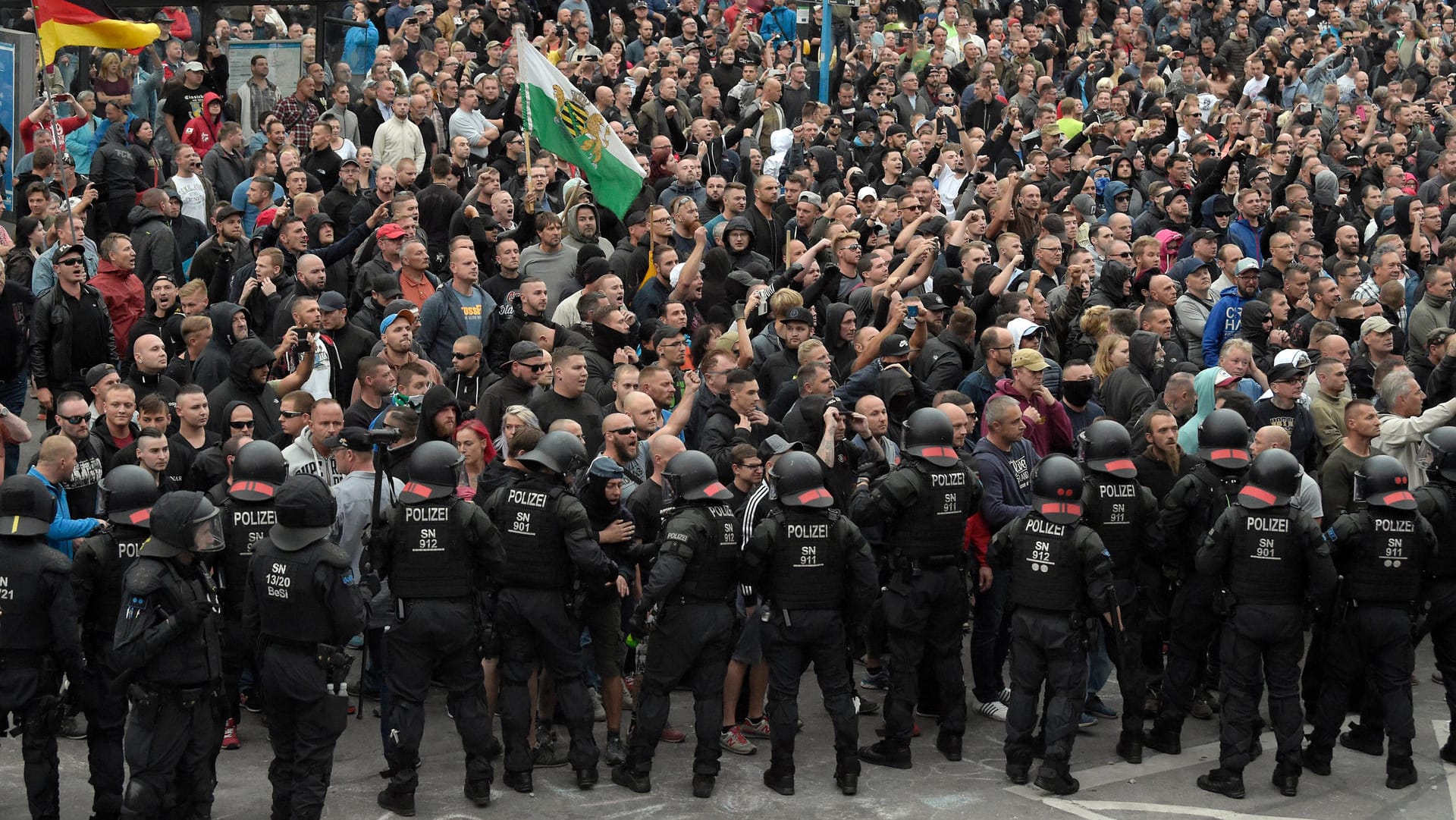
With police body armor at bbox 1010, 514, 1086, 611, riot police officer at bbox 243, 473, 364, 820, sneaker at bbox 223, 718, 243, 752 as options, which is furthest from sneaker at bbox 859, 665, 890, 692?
sneaker at bbox 223, 718, 243, 752

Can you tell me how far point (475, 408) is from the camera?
444 inches

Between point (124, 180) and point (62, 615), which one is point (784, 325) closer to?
point (62, 615)

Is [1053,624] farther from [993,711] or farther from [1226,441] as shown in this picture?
[1226,441]

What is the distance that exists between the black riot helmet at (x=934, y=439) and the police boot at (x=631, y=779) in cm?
236

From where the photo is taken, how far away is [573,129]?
14.8 metres

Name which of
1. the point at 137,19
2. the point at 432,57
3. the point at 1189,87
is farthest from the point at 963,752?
the point at 1189,87

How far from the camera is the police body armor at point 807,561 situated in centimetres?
910

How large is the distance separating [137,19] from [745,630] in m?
13.0

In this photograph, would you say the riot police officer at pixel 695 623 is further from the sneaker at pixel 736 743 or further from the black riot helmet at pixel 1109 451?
the black riot helmet at pixel 1109 451

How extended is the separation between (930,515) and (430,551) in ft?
9.24

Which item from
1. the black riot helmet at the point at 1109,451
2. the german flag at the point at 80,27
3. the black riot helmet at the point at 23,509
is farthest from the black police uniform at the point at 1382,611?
the german flag at the point at 80,27

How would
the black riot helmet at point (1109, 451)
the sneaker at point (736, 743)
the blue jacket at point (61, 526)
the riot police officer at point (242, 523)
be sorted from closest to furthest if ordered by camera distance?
the blue jacket at point (61, 526) → the riot police officer at point (242, 523) → the black riot helmet at point (1109, 451) → the sneaker at point (736, 743)

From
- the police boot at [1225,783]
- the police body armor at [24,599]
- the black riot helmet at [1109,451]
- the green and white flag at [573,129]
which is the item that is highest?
the green and white flag at [573,129]

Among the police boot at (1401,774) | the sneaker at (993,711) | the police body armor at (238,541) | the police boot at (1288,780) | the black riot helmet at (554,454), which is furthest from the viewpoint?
the sneaker at (993,711)
